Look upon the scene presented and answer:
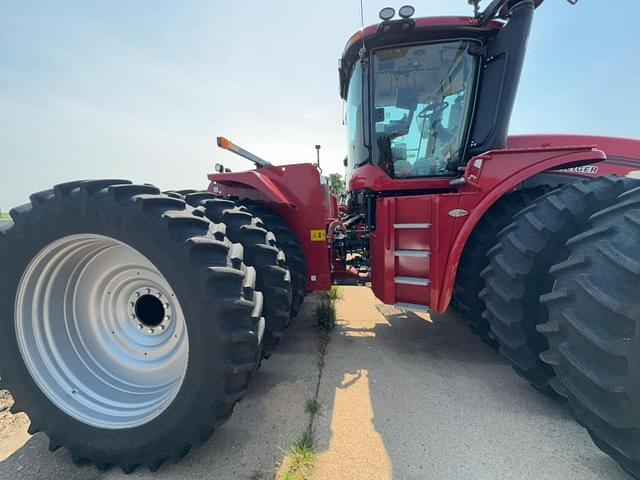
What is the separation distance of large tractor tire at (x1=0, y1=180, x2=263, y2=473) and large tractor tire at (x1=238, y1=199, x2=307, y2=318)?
98 cm

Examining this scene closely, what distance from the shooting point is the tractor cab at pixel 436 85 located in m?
2.73

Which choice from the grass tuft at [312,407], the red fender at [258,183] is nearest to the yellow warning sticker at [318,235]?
the red fender at [258,183]

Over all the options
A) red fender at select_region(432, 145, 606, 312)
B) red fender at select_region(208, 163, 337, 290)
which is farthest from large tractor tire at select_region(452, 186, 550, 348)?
red fender at select_region(208, 163, 337, 290)

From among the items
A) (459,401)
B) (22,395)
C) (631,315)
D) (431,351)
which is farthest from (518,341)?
(22,395)

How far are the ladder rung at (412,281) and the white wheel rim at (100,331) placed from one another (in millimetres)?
1636

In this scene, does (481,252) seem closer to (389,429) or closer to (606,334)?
(606,334)

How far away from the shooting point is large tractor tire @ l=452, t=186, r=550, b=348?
2.54 meters

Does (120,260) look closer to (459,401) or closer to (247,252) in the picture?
(247,252)

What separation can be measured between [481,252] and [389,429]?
1500mm

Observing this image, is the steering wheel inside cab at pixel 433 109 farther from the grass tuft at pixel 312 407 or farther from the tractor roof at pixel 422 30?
the grass tuft at pixel 312 407

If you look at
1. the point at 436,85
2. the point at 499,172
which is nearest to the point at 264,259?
the point at 499,172

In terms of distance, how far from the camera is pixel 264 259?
2107 millimetres

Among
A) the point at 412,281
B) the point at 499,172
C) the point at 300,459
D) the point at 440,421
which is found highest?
the point at 499,172

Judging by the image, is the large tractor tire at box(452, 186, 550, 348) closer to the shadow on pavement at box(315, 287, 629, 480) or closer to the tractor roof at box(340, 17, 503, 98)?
the shadow on pavement at box(315, 287, 629, 480)
